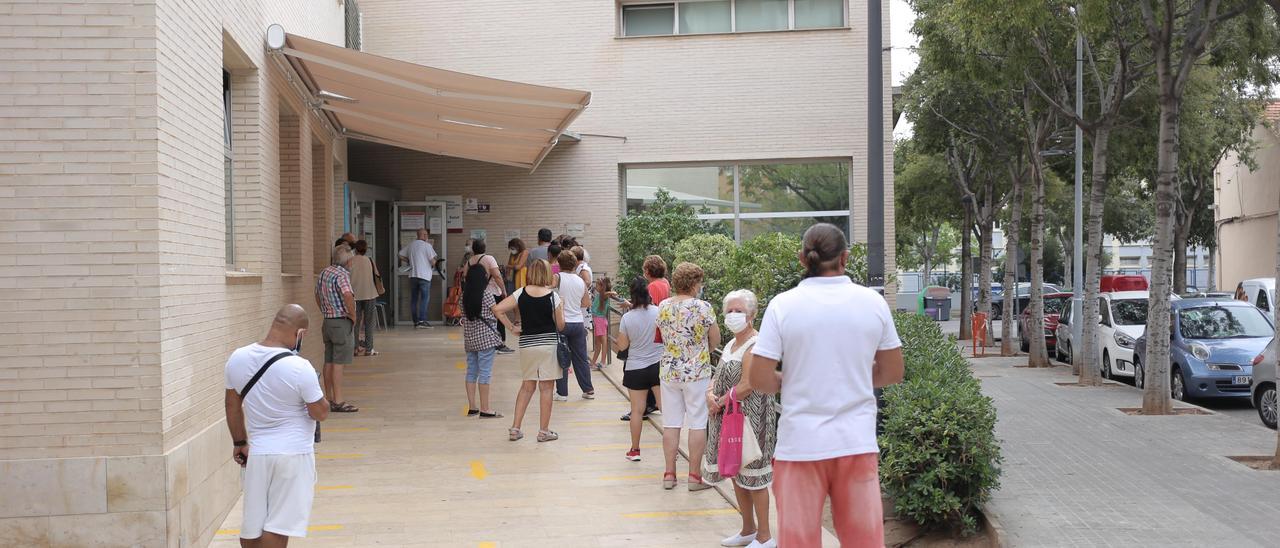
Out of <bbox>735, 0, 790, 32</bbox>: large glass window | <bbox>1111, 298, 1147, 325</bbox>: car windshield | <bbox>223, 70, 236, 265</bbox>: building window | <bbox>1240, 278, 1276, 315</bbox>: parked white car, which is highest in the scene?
<bbox>735, 0, 790, 32</bbox>: large glass window

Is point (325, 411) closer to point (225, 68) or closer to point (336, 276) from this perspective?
point (225, 68)

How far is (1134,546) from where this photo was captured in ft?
24.5

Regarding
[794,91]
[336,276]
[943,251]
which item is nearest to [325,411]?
[336,276]

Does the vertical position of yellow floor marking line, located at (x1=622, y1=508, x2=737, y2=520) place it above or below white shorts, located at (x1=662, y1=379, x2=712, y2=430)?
below

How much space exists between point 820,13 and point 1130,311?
8082 millimetres

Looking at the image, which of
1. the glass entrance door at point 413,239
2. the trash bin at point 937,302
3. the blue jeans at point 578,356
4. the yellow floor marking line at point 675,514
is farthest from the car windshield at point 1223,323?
the trash bin at point 937,302

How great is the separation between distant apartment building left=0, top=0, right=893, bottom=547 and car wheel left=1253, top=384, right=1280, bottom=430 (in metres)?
4.89

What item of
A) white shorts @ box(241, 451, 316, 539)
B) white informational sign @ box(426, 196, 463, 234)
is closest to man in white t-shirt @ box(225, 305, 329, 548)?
white shorts @ box(241, 451, 316, 539)

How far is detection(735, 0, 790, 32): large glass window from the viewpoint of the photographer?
23016 mm

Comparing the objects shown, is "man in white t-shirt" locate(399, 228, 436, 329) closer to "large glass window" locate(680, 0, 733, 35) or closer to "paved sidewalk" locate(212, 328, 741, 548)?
"large glass window" locate(680, 0, 733, 35)

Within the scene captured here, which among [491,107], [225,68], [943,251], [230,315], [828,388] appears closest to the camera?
[828,388]

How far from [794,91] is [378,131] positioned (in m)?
8.81

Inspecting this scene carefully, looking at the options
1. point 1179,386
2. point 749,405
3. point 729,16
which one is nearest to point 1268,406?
point 1179,386

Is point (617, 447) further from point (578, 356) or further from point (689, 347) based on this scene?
point (689, 347)
